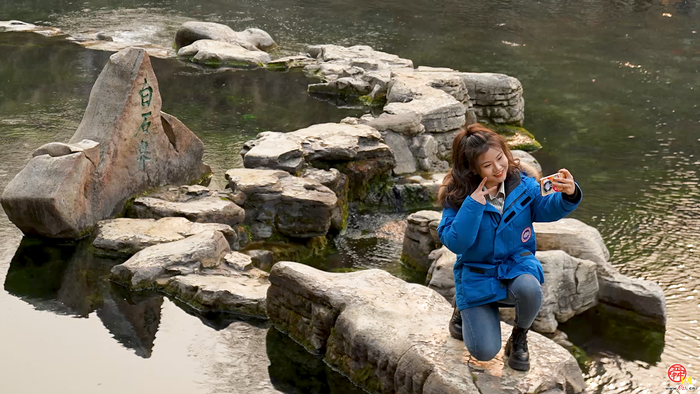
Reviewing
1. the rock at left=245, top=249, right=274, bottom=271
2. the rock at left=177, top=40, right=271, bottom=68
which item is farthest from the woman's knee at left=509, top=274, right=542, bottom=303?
the rock at left=177, top=40, right=271, bottom=68

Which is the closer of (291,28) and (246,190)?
(246,190)

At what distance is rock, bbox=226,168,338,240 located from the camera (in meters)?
7.71

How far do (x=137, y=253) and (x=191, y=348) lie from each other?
4.54ft

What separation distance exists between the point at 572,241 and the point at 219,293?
2999mm

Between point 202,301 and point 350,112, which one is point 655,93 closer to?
point 350,112

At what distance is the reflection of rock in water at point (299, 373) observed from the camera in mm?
5355

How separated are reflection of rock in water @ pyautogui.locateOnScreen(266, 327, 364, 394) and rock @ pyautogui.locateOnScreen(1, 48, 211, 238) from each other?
246 cm

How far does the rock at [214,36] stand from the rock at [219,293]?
9565 millimetres

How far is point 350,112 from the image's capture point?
12.1m

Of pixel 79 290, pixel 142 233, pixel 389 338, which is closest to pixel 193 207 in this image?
pixel 142 233

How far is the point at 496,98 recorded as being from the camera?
11.7 meters

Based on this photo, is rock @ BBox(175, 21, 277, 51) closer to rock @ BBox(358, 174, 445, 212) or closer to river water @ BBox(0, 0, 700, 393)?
river water @ BBox(0, 0, 700, 393)

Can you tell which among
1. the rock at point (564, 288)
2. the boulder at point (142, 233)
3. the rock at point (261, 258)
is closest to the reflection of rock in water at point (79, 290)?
the boulder at point (142, 233)

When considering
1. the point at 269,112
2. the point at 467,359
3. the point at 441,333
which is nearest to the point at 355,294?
the point at 441,333
